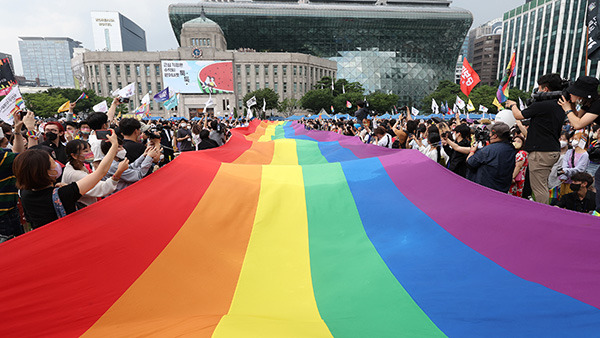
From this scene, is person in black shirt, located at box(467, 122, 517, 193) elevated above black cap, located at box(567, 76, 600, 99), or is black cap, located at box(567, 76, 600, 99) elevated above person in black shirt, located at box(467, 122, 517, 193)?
black cap, located at box(567, 76, 600, 99)

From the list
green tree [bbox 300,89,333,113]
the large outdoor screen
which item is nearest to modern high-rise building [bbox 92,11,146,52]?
the large outdoor screen

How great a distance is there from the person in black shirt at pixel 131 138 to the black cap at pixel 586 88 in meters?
5.52

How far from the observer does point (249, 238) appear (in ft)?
10.8

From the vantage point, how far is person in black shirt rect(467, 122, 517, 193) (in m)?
4.12

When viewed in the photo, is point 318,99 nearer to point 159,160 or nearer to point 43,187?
point 159,160

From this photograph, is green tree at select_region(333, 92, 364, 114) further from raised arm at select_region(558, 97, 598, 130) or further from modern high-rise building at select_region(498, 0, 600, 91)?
raised arm at select_region(558, 97, 598, 130)

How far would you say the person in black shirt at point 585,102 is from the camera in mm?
3352

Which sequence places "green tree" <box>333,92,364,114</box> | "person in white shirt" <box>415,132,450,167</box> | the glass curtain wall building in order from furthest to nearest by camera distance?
the glass curtain wall building
"green tree" <box>333,92,364,114</box>
"person in white shirt" <box>415,132,450,167</box>

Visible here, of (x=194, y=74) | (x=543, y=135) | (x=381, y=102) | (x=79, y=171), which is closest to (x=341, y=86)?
(x=381, y=102)

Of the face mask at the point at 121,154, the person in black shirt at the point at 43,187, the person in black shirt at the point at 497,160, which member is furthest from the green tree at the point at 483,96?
the person in black shirt at the point at 43,187

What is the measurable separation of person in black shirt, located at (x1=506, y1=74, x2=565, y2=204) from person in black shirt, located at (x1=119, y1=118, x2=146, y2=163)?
538 cm

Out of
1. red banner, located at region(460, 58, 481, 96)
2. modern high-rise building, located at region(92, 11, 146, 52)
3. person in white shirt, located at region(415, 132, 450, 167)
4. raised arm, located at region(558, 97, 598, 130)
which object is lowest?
person in white shirt, located at region(415, 132, 450, 167)

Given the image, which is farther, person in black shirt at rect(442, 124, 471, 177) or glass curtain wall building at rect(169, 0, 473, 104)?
glass curtain wall building at rect(169, 0, 473, 104)

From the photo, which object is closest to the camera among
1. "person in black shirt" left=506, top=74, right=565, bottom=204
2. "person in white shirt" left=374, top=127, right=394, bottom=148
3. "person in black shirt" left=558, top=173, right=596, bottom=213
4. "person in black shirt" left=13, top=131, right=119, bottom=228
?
"person in black shirt" left=13, top=131, right=119, bottom=228
